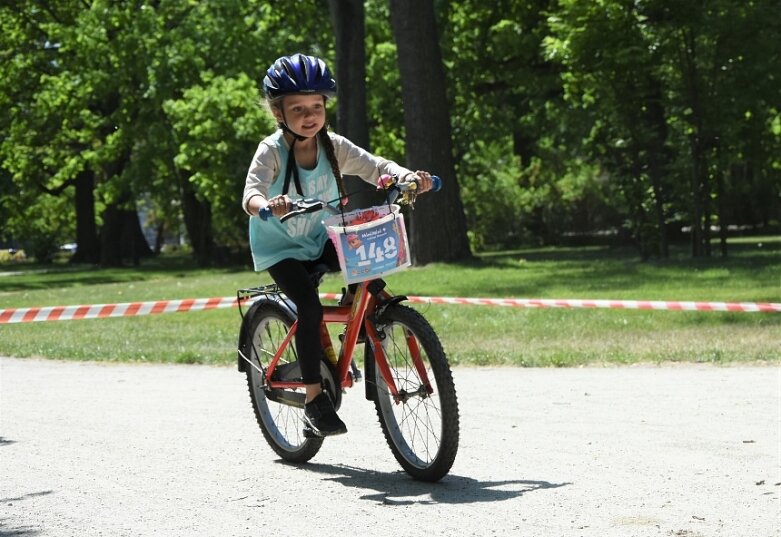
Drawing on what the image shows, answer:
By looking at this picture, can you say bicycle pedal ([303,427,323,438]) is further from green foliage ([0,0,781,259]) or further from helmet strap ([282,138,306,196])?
green foliage ([0,0,781,259])

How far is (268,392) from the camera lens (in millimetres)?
7195

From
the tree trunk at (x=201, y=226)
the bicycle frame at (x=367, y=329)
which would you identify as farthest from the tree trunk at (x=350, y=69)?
the bicycle frame at (x=367, y=329)

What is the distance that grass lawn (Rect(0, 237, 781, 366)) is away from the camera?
12.0 metres

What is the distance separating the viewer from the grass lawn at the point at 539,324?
1198 cm

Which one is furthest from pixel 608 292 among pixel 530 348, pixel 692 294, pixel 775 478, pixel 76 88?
pixel 76 88

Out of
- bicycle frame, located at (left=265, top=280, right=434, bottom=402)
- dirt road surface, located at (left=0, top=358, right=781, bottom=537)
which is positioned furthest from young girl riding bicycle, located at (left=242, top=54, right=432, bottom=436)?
dirt road surface, located at (left=0, top=358, right=781, bottom=537)

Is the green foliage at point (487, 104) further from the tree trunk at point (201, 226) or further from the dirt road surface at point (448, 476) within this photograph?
the dirt road surface at point (448, 476)

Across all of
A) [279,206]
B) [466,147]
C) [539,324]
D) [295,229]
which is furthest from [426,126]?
[279,206]

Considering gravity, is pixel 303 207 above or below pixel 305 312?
above

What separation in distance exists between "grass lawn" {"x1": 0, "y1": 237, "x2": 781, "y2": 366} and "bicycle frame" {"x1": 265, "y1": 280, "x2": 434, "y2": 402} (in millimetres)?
1946

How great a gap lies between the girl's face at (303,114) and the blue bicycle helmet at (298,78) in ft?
0.18

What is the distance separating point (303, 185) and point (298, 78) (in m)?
0.51

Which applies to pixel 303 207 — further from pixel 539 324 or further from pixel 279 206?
pixel 539 324

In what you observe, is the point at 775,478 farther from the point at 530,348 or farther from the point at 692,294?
the point at 692,294
